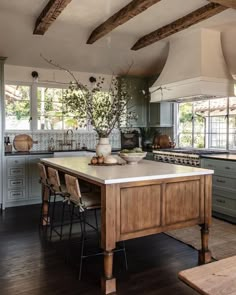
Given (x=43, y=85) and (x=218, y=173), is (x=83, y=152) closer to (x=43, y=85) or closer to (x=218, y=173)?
(x=43, y=85)

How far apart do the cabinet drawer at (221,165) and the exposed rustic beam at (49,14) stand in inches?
113

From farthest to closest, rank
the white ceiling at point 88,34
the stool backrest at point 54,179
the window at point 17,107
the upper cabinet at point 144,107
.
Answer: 1. the upper cabinet at point 144,107
2. the window at point 17,107
3. the white ceiling at point 88,34
4. the stool backrest at point 54,179

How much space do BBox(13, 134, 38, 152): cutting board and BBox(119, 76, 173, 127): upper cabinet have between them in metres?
2.10

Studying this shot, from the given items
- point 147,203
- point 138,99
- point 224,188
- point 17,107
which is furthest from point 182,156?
point 17,107

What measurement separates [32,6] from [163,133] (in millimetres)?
3689

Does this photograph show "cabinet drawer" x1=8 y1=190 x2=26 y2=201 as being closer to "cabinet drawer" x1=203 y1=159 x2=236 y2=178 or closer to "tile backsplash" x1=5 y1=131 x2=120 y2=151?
"tile backsplash" x1=5 y1=131 x2=120 y2=151

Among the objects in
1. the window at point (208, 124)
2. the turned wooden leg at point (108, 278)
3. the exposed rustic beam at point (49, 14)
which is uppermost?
the exposed rustic beam at point (49, 14)

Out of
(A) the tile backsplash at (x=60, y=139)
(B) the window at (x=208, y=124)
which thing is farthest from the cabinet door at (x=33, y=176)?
(B) the window at (x=208, y=124)

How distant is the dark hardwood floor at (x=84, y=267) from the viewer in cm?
244

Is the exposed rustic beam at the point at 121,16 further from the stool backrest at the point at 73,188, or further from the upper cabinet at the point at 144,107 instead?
the stool backrest at the point at 73,188

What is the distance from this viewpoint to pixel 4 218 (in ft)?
14.5

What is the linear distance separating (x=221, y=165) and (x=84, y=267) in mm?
2448

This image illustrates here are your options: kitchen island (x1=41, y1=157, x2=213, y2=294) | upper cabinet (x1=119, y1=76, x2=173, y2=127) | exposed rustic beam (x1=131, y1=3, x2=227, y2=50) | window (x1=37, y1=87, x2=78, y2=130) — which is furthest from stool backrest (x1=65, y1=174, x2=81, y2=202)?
upper cabinet (x1=119, y1=76, x2=173, y2=127)

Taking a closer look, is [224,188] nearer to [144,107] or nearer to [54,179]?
[54,179]
